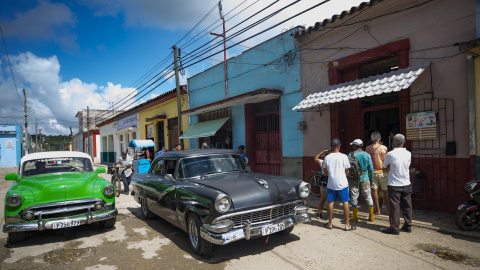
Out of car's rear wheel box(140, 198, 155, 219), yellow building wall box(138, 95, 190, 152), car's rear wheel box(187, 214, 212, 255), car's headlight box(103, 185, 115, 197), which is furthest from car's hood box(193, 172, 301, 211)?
yellow building wall box(138, 95, 190, 152)

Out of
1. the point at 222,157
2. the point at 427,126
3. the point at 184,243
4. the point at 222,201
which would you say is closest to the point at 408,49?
the point at 427,126

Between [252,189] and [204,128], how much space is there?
30.0ft

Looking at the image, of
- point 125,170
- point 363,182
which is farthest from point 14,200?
point 363,182

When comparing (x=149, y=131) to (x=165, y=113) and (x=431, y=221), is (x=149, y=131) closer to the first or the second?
(x=165, y=113)

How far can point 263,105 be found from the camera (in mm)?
10750

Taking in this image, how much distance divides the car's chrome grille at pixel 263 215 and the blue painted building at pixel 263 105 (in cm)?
473

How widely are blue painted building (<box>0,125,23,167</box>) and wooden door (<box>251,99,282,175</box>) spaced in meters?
32.0

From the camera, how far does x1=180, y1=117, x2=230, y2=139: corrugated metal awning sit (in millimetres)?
12216

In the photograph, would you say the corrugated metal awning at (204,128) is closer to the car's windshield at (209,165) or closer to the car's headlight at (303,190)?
the car's windshield at (209,165)

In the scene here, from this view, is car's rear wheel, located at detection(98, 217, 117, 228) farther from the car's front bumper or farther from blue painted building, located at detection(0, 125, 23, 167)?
blue painted building, located at detection(0, 125, 23, 167)

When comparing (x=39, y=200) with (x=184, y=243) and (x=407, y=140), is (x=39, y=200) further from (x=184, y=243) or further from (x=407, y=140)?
(x=407, y=140)

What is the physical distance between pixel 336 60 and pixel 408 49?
6.22 feet

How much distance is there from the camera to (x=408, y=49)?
6.29 metres

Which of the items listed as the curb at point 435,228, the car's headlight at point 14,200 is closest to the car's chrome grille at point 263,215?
the curb at point 435,228
